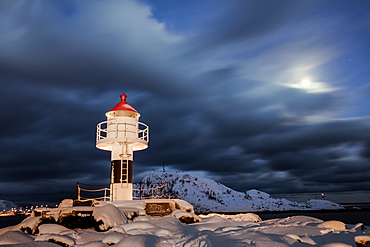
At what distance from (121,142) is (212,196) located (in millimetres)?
120214

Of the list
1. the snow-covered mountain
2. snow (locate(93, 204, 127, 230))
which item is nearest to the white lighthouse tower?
snow (locate(93, 204, 127, 230))

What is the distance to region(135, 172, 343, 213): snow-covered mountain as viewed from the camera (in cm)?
13000

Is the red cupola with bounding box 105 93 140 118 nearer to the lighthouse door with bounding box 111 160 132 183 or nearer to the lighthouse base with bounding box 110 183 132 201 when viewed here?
the lighthouse door with bounding box 111 160 132 183

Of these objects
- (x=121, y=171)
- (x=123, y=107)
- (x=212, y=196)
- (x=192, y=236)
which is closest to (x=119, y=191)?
(x=121, y=171)

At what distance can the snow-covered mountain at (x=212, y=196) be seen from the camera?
130000mm

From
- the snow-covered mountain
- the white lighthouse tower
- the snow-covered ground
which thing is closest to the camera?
the snow-covered ground

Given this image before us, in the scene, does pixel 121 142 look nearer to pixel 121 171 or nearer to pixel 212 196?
pixel 121 171

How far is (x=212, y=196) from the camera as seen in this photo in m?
137

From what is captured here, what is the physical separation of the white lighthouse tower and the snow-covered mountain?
346 feet

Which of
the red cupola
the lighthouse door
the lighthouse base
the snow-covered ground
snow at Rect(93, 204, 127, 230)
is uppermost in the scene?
the red cupola

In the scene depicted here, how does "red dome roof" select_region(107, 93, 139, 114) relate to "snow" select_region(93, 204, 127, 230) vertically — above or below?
above

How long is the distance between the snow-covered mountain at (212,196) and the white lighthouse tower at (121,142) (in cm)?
10553

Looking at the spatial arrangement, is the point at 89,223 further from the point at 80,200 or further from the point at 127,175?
the point at 127,175

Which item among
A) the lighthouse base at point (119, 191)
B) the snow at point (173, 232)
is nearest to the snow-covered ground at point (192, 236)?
the snow at point (173, 232)
